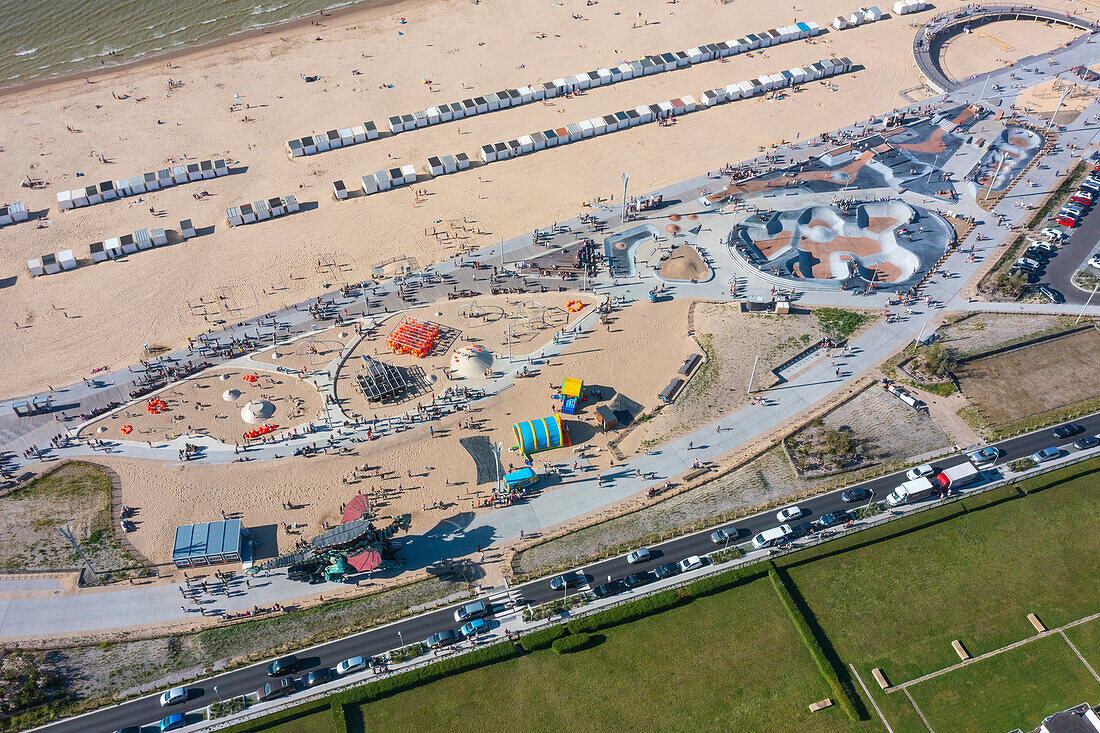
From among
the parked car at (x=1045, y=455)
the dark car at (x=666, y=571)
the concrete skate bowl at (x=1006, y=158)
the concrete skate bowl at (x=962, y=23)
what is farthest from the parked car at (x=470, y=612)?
the concrete skate bowl at (x=962, y=23)

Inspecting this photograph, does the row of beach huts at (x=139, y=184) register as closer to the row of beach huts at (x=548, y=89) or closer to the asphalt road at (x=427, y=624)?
the row of beach huts at (x=548, y=89)

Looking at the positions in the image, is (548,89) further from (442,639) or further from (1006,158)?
(442,639)

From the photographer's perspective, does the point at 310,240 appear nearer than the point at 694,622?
No

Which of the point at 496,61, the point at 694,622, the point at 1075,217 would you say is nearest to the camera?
the point at 694,622

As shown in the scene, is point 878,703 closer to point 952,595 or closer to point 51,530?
point 952,595

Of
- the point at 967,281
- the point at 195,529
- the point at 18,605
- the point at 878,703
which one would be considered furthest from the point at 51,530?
the point at 967,281

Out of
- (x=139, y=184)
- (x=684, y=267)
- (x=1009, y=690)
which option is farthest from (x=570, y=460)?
(x=139, y=184)

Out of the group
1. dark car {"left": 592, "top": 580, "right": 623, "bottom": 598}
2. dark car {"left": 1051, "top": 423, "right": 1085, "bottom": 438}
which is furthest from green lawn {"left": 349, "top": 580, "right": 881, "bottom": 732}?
dark car {"left": 1051, "top": 423, "right": 1085, "bottom": 438}
